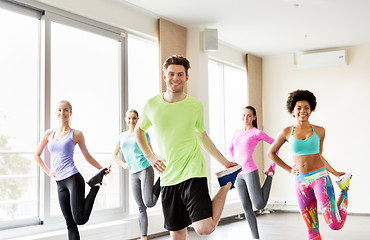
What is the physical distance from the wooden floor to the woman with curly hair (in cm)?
191

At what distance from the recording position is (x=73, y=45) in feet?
18.3

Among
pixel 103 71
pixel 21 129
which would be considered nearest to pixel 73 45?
pixel 103 71

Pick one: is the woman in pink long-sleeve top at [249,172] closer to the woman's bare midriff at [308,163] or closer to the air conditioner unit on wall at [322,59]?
the woman's bare midriff at [308,163]

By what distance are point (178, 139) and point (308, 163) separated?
1.32m

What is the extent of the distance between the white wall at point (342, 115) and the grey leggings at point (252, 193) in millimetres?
3617

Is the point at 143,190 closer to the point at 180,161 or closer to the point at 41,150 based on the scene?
the point at 41,150

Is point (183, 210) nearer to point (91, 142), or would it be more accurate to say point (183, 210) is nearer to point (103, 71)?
point (103, 71)

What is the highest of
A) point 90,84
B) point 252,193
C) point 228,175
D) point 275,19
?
point 275,19

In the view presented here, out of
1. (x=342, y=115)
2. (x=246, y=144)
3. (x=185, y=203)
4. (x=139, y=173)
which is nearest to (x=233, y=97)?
(x=342, y=115)

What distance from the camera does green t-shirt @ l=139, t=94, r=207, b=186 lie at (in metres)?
2.57

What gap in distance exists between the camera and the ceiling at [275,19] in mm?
5500

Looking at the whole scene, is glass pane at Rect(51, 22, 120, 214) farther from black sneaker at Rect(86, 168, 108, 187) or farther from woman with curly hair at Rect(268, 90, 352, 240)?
woman with curly hair at Rect(268, 90, 352, 240)

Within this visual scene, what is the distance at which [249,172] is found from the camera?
4.70 m

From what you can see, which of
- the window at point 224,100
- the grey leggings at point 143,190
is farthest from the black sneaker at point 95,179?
the window at point 224,100
